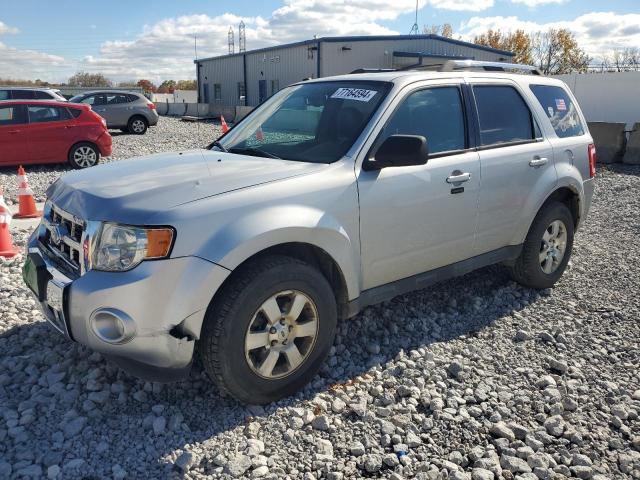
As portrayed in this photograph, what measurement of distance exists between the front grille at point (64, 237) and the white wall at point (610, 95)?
2190 centimetres

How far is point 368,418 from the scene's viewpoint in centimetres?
316

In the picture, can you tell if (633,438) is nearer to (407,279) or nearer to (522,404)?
(522,404)

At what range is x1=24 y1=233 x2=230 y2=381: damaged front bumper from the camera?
274cm

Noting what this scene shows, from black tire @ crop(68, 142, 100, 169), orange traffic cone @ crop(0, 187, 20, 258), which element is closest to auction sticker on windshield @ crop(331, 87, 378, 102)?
orange traffic cone @ crop(0, 187, 20, 258)

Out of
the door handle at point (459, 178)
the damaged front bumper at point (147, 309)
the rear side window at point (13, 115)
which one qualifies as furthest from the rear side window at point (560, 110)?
the rear side window at point (13, 115)

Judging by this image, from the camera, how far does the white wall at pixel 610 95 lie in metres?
21.4

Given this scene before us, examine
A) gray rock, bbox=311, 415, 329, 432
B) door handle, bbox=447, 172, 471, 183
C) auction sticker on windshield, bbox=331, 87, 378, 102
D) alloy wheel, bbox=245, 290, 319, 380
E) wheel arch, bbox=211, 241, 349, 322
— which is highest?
auction sticker on windshield, bbox=331, 87, 378, 102

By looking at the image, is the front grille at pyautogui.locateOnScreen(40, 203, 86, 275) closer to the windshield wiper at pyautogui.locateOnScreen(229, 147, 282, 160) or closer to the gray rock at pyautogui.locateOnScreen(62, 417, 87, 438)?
the gray rock at pyautogui.locateOnScreen(62, 417, 87, 438)

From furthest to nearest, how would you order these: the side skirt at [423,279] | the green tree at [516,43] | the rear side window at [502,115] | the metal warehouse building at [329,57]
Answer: the green tree at [516,43], the metal warehouse building at [329,57], the rear side window at [502,115], the side skirt at [423,279]

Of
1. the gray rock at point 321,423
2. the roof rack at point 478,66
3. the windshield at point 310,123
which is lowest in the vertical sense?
the gray rock at point 321,423

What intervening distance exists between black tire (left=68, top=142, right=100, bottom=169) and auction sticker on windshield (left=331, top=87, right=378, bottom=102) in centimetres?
951

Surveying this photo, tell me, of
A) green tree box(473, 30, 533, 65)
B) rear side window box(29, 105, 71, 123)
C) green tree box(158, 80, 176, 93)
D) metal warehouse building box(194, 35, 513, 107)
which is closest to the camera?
rear side window box(29, 105, 71, 123)

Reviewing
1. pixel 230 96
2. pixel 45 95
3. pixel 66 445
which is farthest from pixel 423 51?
pixel 66 445

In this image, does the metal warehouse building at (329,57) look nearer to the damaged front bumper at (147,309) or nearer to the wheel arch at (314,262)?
the wheel arch at (314,262)
